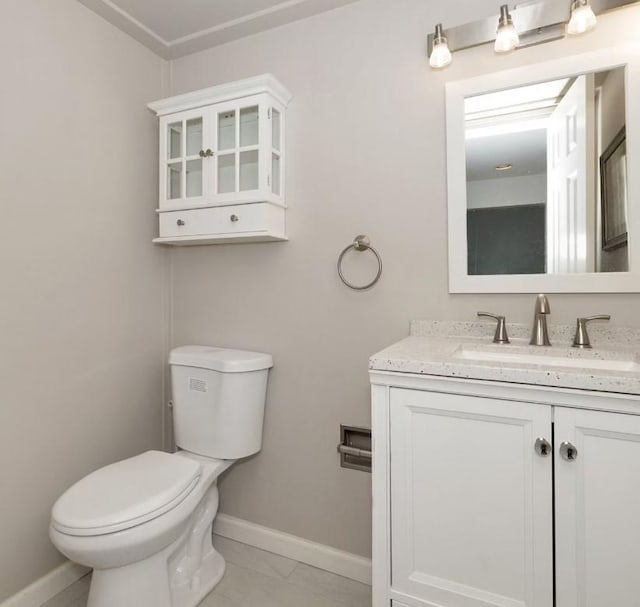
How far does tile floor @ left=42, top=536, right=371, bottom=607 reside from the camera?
153 centimetres

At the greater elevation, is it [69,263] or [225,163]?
[225,163]

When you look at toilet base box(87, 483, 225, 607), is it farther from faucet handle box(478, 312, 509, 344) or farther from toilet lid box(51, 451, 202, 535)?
faucet handle box(478, 312, 509, 344)

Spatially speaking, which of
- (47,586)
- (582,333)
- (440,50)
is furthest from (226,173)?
(47,586)

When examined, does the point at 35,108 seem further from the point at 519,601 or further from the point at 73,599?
the point at 519,601

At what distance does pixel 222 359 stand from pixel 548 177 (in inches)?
53.4

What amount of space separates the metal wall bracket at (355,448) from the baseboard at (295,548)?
0.36m

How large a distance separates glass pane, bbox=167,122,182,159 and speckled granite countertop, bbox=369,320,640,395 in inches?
50.6

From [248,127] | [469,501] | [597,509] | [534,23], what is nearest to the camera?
[597,509]

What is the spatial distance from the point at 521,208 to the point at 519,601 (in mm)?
1147

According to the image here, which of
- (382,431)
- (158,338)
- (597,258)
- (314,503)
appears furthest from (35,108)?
(597,258)

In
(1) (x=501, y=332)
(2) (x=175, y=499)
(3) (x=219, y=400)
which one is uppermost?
(1) (x=501, y=332)

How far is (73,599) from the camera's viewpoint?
1548 millimetres

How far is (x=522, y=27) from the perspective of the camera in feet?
4.48

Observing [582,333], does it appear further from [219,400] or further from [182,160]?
[182,160]
